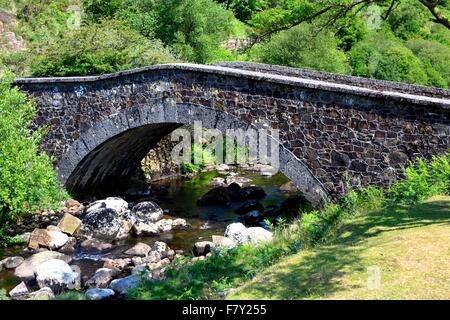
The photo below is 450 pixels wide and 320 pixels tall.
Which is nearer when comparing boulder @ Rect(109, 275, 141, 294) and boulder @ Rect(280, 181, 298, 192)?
boulder @ Rect(109, 275, 141, 294)

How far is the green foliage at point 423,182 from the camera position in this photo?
32.8 ft

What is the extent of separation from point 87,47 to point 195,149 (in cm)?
680

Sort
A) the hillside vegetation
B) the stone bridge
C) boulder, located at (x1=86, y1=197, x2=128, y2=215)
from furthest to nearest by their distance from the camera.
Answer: the hillside vegetation → boulder, located at (x1=86, y1=197, x2=128, y2=215) → the stone bridge

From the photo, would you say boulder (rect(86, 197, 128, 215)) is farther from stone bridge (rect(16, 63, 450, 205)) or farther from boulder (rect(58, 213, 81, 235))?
stone bridge (rect(16, 63, 450, 205))

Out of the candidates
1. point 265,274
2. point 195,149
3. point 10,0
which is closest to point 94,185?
point 195,149

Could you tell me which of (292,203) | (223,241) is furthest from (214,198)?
(223,241)

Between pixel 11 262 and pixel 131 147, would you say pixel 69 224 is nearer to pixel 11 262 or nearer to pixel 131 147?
pixel 11 262

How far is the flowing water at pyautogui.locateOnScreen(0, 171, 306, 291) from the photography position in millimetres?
→ 12961

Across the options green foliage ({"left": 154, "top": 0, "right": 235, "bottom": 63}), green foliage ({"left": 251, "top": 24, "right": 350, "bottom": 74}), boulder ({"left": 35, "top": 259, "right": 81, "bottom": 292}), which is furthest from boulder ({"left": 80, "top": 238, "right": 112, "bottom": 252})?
green foliage ({"left": 154, "top": 0, "right": 235, "bottom": 63})

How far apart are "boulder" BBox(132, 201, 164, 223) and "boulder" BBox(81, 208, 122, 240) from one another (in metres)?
0.96

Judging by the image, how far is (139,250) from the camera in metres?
13.1

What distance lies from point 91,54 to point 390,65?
13.7 metres

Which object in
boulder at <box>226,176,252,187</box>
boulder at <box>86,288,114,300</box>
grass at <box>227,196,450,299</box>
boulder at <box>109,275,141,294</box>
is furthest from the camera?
boulder at <box>226,176,252,187</box>
